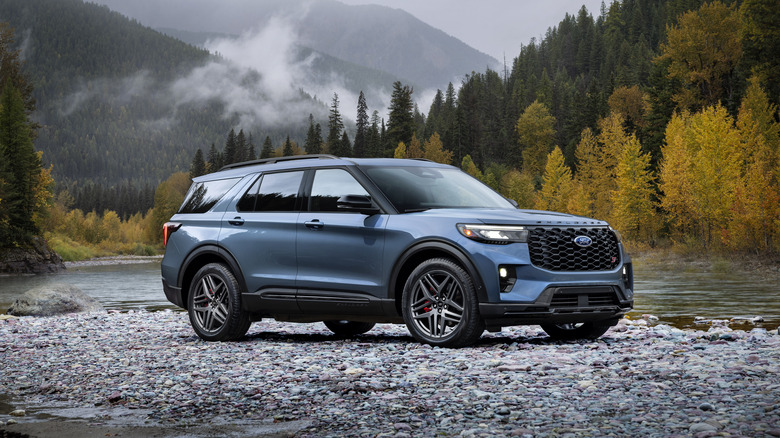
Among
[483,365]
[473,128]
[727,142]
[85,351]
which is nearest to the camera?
[483,365]

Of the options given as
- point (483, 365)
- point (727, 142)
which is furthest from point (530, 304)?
point (727, 142)

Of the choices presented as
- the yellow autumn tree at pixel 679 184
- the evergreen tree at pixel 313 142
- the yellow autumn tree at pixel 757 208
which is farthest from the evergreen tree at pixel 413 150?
the yellow autumn tree at pixel 757 208

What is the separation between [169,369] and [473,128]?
4893 inches

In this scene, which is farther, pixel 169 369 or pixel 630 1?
pixel 630 1

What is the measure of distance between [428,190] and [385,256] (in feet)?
3.56

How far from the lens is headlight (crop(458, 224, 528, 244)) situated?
287 inches

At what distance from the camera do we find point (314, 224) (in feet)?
27.8

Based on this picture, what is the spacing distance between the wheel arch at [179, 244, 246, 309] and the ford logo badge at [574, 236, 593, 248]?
400 centimetres

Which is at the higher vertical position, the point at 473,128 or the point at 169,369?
the point at 473,128

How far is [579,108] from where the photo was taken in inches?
4291

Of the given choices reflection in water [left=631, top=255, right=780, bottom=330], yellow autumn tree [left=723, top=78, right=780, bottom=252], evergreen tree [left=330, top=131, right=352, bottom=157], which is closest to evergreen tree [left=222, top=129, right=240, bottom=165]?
evergreen tree [left=330, top=131, right=352, bottom=157]

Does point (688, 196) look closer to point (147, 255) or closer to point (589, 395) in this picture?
point (589, 395)

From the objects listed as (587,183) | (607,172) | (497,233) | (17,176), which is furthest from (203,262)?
(587,183)

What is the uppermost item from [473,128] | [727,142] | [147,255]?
[473,128]
